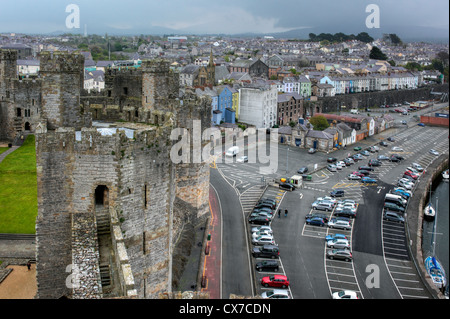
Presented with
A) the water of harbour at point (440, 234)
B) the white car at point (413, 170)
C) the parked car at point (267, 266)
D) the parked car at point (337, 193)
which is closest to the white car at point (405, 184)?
the water of harbour at point (440, 234)

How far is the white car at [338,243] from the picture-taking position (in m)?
29.7

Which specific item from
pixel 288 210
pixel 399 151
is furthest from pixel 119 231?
pixel 399 151

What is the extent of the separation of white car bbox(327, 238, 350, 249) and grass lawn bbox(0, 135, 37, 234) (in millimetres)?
17462

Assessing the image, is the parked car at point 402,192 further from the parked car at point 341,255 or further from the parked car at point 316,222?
the parked car at point 341,255

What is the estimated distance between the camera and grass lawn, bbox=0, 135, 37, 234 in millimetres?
25312

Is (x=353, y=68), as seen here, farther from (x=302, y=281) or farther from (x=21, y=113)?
(x=302, y=281)

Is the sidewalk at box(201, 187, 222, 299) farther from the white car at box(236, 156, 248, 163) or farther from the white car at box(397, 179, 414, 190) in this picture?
the white car at box(397, 179, 414, 190)

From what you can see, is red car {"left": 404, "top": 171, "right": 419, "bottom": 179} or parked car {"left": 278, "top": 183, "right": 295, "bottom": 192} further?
red car {"left": 404, "top": 171, "right": 419, "bottom": 179}

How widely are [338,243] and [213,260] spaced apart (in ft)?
27.3

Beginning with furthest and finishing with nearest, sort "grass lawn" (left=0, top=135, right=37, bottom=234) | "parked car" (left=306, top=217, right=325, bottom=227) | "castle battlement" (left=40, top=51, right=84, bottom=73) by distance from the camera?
"parked car" (left=306, top=217, right=325, bottom=227), "grass lawn" (left=0, top=135, right=37, bottom=234), "castle battlement" (left=40, top=51, right=84, bottom=73)

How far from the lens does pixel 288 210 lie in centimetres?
3722

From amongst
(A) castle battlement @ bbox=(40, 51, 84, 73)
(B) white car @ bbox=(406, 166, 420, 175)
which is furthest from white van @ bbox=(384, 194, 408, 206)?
(A) castle battlement @ bbox=(40, 51, 84, 73)
